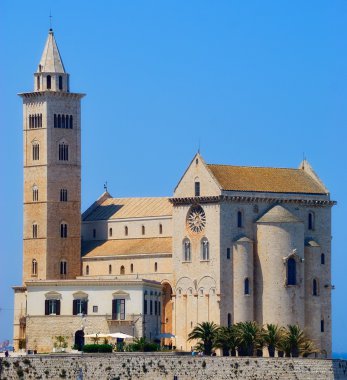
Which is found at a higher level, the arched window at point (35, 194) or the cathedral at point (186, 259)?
the arched window at point (35, 194)

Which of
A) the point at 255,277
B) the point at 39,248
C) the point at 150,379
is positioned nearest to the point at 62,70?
the point at 39,248

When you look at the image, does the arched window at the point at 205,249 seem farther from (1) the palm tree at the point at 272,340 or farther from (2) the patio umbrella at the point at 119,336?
(1) the palm tree at the point at 272,340

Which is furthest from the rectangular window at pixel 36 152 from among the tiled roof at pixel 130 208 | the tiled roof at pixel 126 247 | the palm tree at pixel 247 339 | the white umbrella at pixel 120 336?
the palm tree at pixel 247 339

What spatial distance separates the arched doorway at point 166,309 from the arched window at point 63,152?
46.9 ft

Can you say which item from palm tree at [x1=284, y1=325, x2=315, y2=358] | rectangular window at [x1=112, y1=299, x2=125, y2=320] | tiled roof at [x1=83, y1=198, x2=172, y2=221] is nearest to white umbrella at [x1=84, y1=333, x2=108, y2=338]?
rectangular window at [x1=112, y1=299, x2=125, y2=320]

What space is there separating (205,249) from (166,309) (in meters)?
6.24

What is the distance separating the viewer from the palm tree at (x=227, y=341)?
462 ft

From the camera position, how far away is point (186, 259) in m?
151

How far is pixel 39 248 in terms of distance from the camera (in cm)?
15875

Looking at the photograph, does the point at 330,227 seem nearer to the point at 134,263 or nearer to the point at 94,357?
the point at 134,263

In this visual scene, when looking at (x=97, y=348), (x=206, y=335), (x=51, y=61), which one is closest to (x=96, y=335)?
(x=97, y=348)

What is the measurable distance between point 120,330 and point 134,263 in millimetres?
8493

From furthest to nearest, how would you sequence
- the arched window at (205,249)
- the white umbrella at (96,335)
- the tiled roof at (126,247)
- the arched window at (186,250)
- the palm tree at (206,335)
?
the tiled roof at (126,247) < the arched window at (186,250) < the arched window at (205,249) < the white umbrella at (96,335) < the palm tree at (206,335)

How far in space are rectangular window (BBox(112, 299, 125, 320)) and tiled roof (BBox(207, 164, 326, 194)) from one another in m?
11.1
